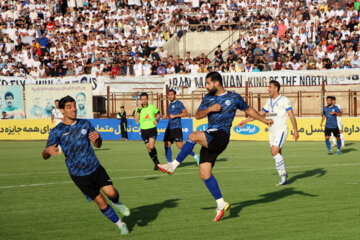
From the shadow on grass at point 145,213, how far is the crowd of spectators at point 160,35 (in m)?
21.3

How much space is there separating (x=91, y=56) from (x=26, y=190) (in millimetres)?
25799

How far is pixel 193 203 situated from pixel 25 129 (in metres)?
26.5

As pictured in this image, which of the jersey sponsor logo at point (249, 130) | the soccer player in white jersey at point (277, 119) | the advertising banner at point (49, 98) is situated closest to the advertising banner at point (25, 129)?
the advertising banner at point (49, 98)

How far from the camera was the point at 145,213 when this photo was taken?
A: 9.58 meters

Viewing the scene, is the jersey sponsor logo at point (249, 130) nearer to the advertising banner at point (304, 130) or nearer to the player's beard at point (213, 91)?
the advertising banner at point (304, 130)

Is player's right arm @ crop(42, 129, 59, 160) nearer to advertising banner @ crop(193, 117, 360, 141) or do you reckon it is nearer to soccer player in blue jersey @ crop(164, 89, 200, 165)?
soccer player in blue jersey @ crop(164, 89, 200, 165)

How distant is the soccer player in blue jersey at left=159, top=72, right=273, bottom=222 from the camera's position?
28.1 feet

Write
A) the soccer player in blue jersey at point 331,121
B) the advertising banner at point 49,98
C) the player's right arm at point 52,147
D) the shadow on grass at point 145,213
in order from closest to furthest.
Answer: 1. the player's right arm at point 52,147
2. the shadow on grass at point 145,213
3. the soccer player in blue jersey at point 331,121
4. the advertising banner at point 49,98

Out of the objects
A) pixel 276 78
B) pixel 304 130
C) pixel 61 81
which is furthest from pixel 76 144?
pixel 61 81

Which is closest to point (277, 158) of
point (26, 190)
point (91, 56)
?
point (26, 190)

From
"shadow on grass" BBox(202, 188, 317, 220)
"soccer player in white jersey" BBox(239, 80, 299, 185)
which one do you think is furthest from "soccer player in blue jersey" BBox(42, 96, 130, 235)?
"soccer player in white jersey" BBox(239, 80, 299, 185)

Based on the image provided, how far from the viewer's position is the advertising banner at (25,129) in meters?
34.6

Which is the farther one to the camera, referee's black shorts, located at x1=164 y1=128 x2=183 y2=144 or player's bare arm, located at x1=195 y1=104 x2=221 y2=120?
referee's black shorts, located at x1=164 y1=128 x2=183 y2=144

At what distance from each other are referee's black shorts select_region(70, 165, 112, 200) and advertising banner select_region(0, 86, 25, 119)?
28.7 metres
